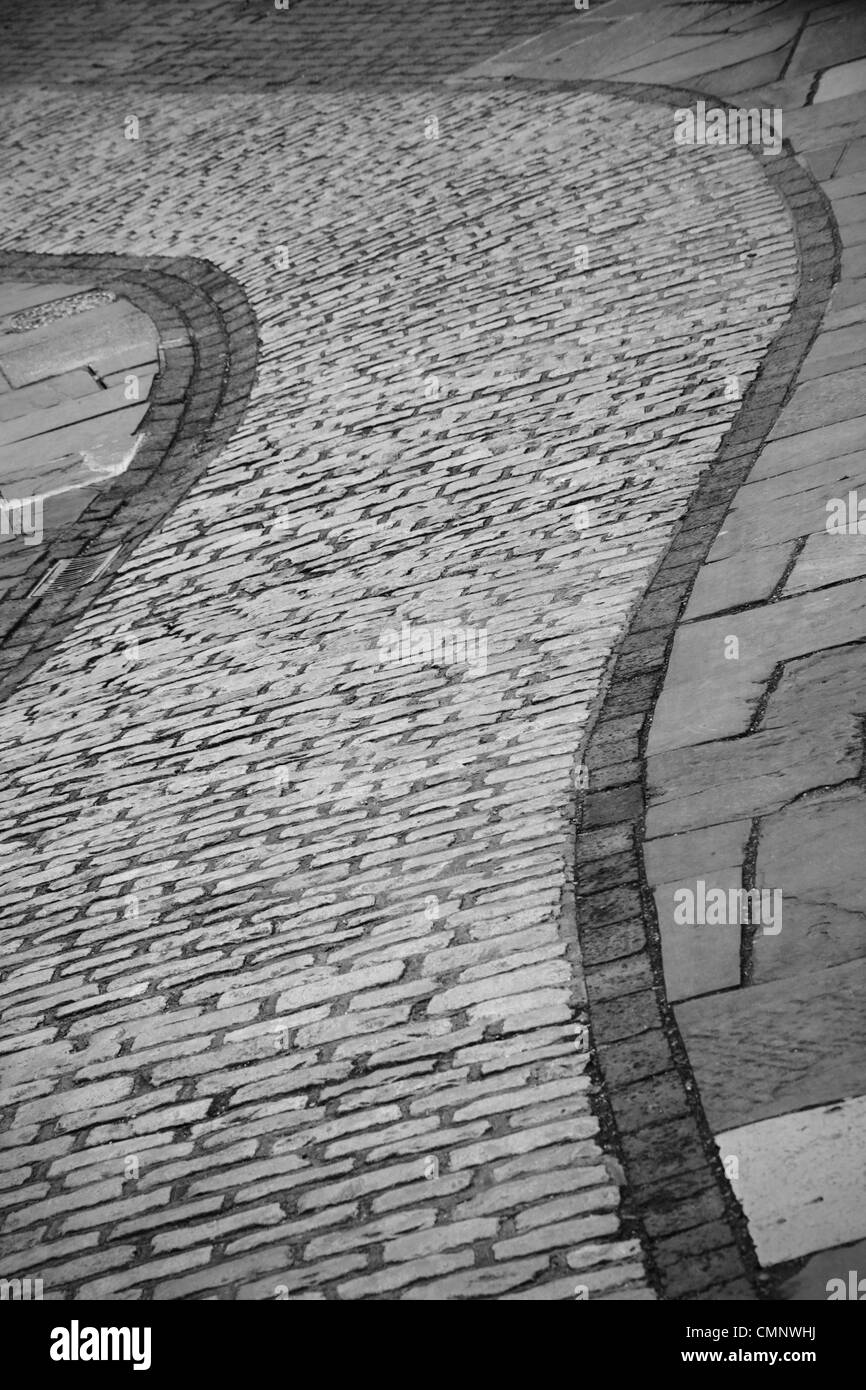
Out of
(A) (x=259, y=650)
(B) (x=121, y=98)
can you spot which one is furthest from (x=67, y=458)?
(B) (x=121, y=98)

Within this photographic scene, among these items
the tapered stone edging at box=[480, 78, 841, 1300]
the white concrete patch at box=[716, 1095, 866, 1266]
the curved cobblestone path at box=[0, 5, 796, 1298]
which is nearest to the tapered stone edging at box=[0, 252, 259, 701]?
the curved cobblestone path at box=[0, 5, 796, 1298]

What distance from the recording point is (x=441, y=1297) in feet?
12.1

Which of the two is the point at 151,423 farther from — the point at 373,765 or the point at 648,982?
the point at 648,982

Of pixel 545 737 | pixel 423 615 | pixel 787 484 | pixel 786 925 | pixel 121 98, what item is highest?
pixel 121 98

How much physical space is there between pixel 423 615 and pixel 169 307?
4807 mm

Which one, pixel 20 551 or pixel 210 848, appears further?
pixel 20 551

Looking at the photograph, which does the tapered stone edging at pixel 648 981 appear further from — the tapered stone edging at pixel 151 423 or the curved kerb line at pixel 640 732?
the tapered stone edging at pixel 151 423

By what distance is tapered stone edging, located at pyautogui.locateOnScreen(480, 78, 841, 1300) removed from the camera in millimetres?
3656

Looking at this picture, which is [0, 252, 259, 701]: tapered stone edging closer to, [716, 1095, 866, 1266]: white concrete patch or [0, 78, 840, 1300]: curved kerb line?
[0, 78, 840, 1300]: curved kerb line

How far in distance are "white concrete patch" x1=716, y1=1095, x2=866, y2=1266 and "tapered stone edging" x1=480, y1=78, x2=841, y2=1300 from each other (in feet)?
0.17

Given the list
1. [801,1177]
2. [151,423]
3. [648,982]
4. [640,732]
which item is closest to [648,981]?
[648,982]

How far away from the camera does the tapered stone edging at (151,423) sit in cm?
732

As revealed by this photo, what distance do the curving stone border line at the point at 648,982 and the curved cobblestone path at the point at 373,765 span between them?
0.08m

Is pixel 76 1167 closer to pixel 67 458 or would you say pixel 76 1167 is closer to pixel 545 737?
pixel 545 737
